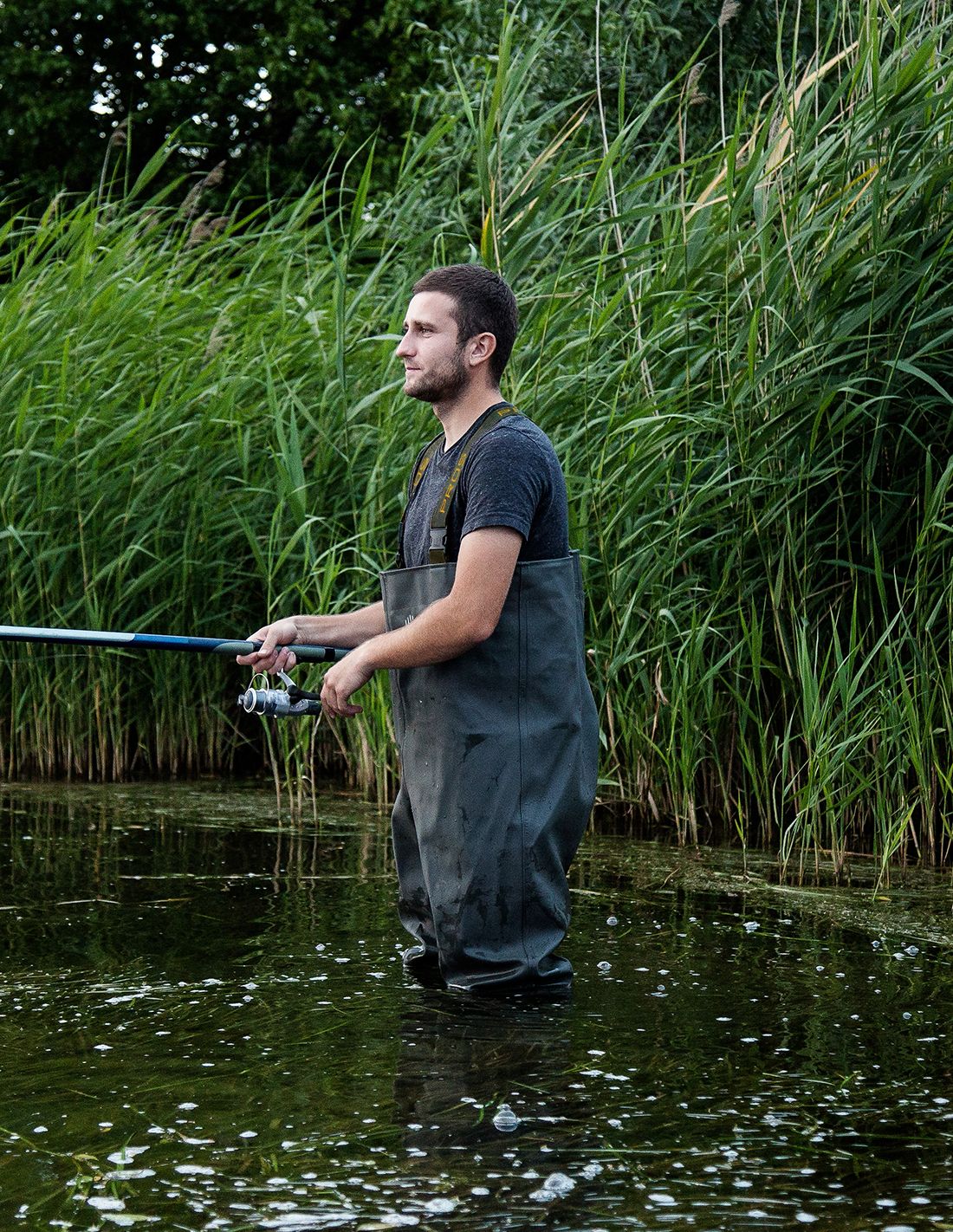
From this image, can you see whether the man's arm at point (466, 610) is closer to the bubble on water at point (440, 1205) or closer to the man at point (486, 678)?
the man at point (486, 678)

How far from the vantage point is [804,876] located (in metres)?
4.75

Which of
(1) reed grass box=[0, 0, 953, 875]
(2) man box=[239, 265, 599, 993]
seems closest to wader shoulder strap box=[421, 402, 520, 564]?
(2) man box=[239, 265, 599, 993]

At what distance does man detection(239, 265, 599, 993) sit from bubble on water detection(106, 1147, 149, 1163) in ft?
3.05

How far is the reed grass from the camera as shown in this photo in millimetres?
4836

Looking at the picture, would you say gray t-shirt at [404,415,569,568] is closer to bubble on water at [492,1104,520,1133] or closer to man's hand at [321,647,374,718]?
man's hand at [321,647,374,718]

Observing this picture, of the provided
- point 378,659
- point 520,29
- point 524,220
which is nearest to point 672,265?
point 524,220

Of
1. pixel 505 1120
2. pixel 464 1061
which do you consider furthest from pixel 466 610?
pixel 505 1120

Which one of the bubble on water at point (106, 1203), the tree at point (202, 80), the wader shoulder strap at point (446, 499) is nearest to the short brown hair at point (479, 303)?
the wader shoulder strap at point (446, 499)

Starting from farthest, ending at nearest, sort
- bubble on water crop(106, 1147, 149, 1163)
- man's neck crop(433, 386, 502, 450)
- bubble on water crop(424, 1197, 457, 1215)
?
1. man's neck crop(433, 386, 502, 450)
2. bubble on water crop(106, 1147, 149, 1163)
3. bubble on water crop(424, 1197, 457, 1215)

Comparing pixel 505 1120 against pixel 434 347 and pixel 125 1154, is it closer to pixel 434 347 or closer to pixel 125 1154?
pixel 125 1154

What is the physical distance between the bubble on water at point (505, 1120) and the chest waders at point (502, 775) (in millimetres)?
639

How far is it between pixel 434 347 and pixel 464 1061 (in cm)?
141

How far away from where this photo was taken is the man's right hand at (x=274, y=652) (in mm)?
3484

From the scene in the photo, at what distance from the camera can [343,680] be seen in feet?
10.6
